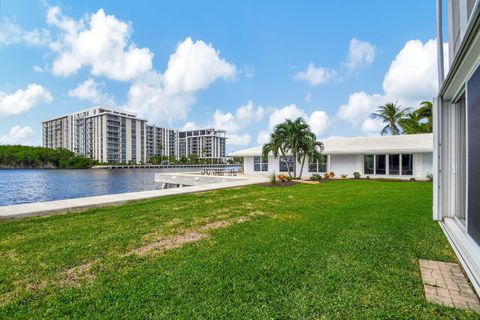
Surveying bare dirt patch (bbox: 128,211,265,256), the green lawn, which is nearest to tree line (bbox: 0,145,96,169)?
the green lawn

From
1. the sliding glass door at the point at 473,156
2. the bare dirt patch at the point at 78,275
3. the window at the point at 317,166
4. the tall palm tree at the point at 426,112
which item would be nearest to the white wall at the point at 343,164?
the window at the point at 317,166

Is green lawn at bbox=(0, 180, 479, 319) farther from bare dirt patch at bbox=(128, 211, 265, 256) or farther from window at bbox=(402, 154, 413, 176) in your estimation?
window at bbox=(402, 154, 413, 176)

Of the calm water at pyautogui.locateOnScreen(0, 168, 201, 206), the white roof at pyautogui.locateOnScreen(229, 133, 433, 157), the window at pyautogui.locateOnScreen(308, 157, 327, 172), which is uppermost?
the white roof at pyautogui.locateOnScreen(229, 133, 433, 157)

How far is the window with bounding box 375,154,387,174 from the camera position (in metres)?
20.3

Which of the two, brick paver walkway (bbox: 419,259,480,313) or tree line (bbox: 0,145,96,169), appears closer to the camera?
brick paver walkway (bbox: 419,259,480,313)

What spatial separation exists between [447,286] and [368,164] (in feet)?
64.3

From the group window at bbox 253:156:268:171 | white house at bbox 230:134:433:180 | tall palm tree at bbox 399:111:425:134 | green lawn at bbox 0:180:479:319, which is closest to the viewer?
green lawn at bbox 0:180:479:319

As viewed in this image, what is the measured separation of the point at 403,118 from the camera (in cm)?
3083

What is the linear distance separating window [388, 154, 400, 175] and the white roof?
33.4 inches

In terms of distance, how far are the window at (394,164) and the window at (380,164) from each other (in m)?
0.34

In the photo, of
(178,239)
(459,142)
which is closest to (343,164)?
(459,142)

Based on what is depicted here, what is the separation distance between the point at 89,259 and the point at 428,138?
24.2 m

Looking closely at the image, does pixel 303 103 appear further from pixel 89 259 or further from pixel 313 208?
pixel 89 259

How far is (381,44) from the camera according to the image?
1703 centimetres
